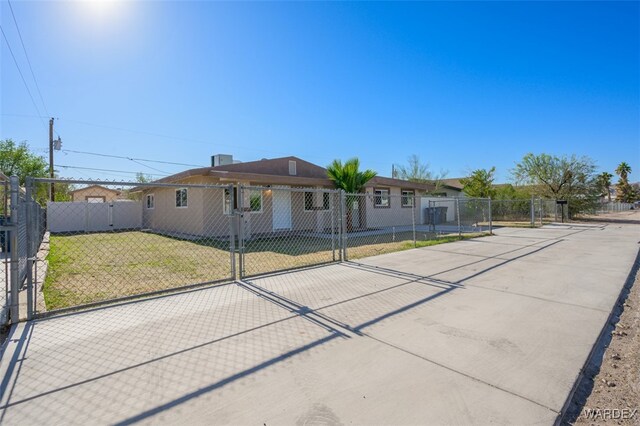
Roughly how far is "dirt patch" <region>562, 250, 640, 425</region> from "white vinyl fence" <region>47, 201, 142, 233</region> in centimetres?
2033

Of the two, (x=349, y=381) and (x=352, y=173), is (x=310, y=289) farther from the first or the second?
(x=352, y=173)

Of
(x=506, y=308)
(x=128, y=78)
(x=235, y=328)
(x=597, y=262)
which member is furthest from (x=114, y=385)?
(x=128, y=78)

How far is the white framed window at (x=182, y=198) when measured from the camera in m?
14.3

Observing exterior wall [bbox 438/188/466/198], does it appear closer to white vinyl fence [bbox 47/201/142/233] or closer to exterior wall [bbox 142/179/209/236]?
exterior wall [bbox 142/179/209/236]

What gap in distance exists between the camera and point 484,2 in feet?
30.8

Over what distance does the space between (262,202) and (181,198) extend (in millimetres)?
4351

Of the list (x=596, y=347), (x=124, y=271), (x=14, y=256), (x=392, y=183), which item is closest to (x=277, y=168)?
(x=392, y=183)

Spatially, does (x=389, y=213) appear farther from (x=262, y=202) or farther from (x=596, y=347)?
(x=596, y=347)

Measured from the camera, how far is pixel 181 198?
14.9 meters

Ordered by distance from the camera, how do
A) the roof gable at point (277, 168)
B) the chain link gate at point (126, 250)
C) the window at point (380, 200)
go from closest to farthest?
the chain link gate at point (126, 250) → the roof gable at point (277, 168) → the window at point (380, 200)

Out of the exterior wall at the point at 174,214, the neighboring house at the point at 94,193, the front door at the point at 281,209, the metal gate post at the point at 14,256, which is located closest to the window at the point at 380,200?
the front door at the point at 281,209

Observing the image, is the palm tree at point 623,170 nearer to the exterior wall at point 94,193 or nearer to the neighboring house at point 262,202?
the neighboring house at point 262,202

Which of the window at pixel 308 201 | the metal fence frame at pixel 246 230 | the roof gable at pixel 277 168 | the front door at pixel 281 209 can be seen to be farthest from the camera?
the window at pixel 308 201

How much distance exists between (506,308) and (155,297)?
4806 mm
